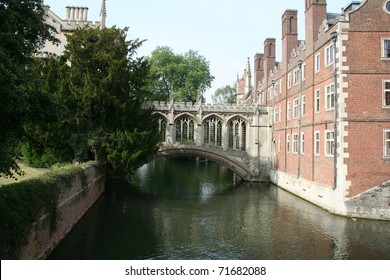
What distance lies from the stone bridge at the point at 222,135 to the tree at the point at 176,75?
1371cm

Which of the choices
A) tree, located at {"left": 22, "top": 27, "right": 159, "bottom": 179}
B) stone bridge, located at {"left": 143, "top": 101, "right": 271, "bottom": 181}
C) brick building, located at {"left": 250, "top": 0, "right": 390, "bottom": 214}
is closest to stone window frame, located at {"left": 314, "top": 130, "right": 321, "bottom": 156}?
brick building, located at {"left": 250, "top": 0, "right": 390, "bottom": 214}

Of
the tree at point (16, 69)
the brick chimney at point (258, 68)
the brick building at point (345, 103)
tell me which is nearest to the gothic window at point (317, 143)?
the brick building at point (345, 103)

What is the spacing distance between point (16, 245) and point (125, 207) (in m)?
11.3

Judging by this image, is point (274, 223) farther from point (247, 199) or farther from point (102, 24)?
point (102, 24)

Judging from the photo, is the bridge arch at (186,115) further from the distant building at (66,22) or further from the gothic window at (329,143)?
the gothic window at (329,143)

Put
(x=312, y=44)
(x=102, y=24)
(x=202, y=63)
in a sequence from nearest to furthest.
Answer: (x=312, y=44)
(x=102, y=24)
(x=202, y=63)

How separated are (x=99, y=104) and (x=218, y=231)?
36.0 feet

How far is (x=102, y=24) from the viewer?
1150 inches

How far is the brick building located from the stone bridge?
793 centimetres

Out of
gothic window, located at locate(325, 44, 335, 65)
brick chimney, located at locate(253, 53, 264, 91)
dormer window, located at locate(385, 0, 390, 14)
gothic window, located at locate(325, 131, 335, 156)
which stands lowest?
gothic window, located at locate(325, 131, 335, 156)

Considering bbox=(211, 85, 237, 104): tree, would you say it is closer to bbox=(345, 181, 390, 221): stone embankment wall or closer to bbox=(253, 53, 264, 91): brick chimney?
bbox=(253, 53, 264, 91): brick chimney

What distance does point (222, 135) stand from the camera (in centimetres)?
3041

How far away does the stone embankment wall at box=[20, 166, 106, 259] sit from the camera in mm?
9773
